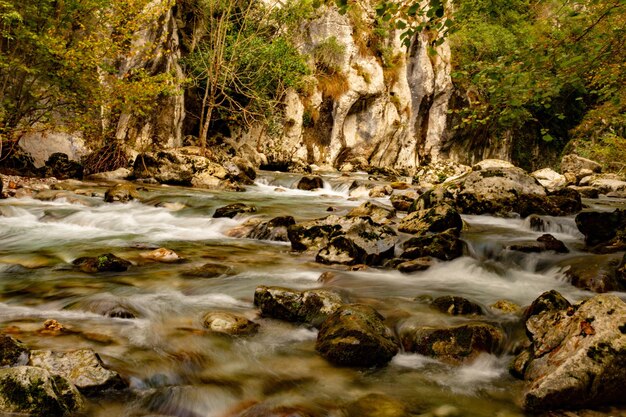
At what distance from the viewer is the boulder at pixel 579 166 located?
75.1ft

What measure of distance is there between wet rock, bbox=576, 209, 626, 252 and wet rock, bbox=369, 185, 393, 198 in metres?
7.17

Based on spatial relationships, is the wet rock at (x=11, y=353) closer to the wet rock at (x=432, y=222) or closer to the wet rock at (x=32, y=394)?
the wet rock at (x=32, y=394)

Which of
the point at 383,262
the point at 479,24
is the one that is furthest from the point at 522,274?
the point at 479,24

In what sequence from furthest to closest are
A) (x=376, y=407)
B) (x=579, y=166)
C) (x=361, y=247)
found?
(x=579, y=166), (x=361, y=247), (x=376, y=407)

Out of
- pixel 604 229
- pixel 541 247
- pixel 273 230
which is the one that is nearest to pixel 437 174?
pixel 604 229

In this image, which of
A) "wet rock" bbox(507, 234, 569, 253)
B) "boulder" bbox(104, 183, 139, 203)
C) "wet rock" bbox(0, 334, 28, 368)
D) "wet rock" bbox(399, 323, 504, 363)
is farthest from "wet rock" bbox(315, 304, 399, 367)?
"boulder" bbox(104, 183, 139, 203)

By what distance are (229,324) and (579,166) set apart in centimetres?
2568

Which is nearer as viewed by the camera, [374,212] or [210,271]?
[210,271]

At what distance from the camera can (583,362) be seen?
2584 mm

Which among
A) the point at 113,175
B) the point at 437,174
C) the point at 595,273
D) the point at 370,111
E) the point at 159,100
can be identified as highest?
the point at 370,111

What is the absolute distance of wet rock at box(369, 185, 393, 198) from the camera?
14.5 metres

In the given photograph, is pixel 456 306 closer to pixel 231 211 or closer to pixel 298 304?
pixel 298 304

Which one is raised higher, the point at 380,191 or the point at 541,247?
the point at 380,191

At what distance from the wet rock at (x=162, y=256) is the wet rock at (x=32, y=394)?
374 cm
